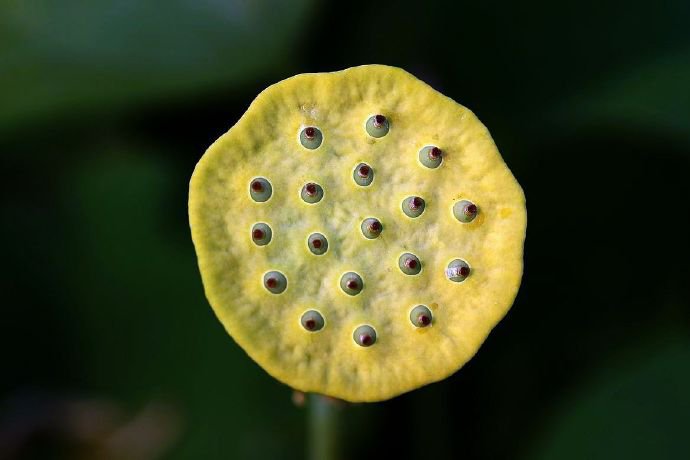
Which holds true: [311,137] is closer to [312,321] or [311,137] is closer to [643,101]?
[312,321]

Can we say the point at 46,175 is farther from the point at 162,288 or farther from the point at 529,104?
the point at 529,104

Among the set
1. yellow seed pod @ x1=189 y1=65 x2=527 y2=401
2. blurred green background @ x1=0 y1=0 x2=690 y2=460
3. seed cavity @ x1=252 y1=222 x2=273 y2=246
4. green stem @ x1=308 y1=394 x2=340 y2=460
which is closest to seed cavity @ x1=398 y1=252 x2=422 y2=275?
yellow seed pod @ x1=189 y1=65 x2=527 y2=401

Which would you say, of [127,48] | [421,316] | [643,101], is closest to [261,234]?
[421,316]

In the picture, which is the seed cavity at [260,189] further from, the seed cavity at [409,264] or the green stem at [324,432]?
the green stem at [324,432]

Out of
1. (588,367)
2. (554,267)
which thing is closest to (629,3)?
(554,267)

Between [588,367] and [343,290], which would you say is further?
[588,367]
